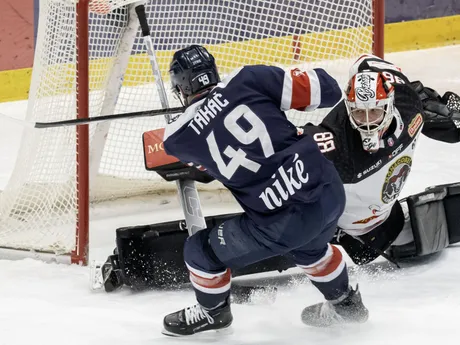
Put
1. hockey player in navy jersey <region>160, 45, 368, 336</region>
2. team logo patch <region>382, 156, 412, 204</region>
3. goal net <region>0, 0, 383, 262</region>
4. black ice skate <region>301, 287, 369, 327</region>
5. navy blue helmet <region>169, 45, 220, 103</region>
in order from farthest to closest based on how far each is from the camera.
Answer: goal net <region>0, 0, 383, 262</region>
team logo patch <region>382, 156, 412, 204</region>
black ice skate <region>301, 287, 369, 327</region>
navy blue helmet <region>169, 45, 220, 103</region>
hockey player in navy jersey <region>160, 45, 368, 336</region>

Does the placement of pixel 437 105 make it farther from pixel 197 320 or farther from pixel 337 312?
pixel 197 320

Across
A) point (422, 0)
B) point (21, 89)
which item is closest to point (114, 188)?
point (21, 89)

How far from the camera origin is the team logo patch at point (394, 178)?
341 cm

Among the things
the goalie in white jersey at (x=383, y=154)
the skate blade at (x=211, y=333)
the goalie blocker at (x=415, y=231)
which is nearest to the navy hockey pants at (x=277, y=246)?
the skate blade at (x=211, y=333)

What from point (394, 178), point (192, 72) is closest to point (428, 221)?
point (394, 178)

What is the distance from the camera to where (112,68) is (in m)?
4.02

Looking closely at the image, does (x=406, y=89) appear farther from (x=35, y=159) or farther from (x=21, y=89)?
(x=21, y=89)

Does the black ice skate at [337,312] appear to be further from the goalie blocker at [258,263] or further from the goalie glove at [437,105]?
the goalie glove at [437,105]

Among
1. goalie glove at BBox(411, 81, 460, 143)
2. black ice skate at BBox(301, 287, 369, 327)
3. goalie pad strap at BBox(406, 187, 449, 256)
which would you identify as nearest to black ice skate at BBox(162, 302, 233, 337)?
black ice skate at BBox(301, 287, 369, 327)

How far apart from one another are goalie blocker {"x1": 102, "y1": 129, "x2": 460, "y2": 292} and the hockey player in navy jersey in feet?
1.86

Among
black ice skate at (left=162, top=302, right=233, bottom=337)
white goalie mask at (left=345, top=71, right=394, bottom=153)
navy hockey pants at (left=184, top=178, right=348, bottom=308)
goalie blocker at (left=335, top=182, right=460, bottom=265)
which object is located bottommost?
black ice skate at (left=162, top=302, right=233, bottom=337)

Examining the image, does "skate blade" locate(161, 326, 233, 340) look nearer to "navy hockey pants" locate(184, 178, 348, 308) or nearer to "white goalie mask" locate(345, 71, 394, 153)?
"navy hockey pants" locate(184, 178, 348, 308)

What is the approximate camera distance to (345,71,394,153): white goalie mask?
124 inches

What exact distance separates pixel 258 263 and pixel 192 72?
2.86ft
